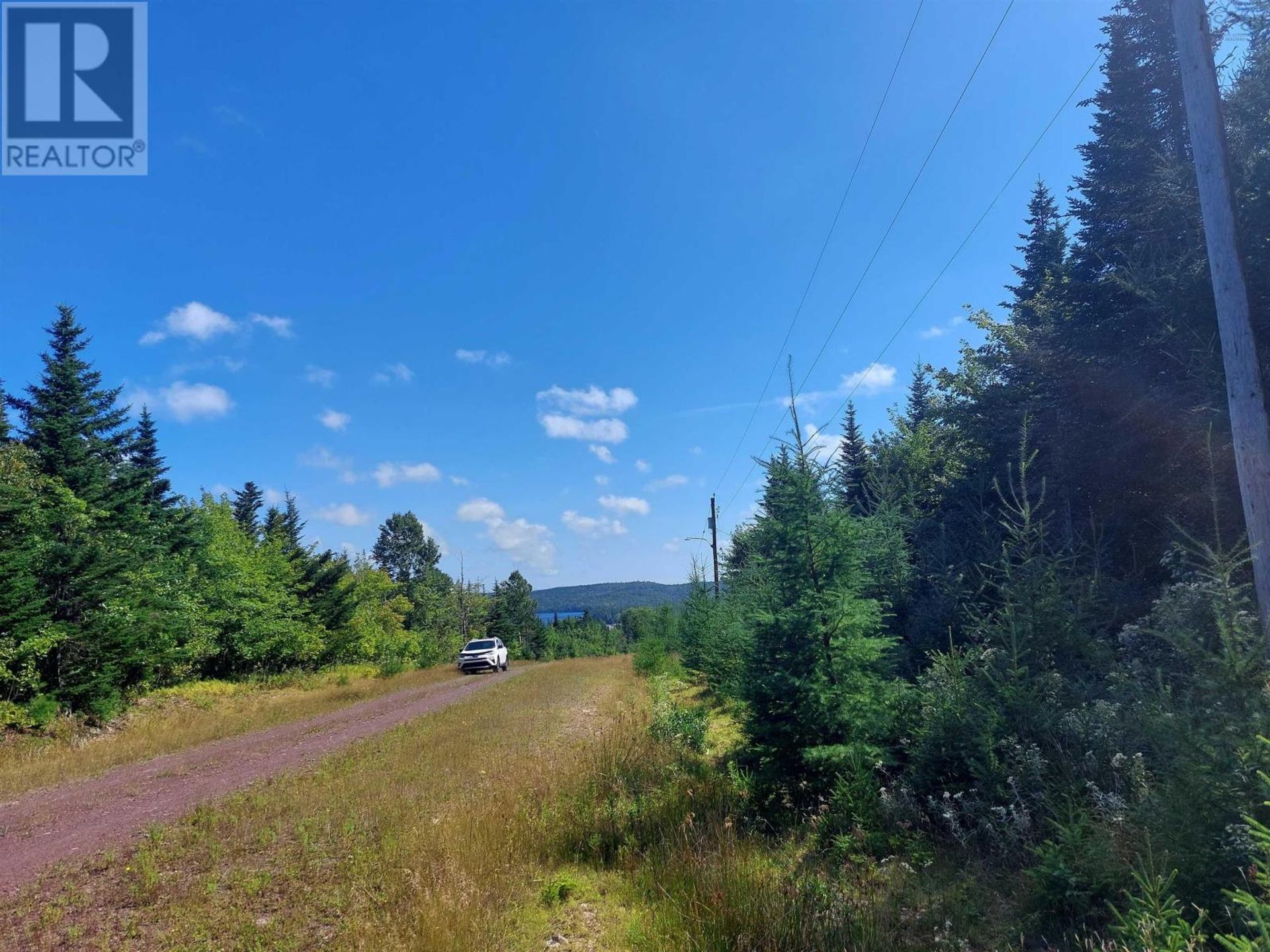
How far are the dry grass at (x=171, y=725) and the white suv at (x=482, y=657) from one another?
3591 millimetres

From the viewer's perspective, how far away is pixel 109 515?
71.9 ft

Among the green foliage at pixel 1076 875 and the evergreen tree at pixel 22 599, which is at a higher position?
the evergreen tree at pixel 22 599

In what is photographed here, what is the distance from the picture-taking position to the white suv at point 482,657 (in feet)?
103

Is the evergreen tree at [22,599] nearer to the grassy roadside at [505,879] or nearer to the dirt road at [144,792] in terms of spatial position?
the dirt road at [144,792]

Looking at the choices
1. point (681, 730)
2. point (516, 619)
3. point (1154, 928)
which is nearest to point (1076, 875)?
point (1154, 928)

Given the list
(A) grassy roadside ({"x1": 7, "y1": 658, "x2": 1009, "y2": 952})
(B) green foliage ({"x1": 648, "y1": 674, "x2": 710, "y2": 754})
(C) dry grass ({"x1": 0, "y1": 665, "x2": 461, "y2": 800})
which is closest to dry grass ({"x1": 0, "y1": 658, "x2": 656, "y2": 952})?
(A) grassy roadside ({"x1": 7, "y1": 658, "x2": 1009, "y2": 952})

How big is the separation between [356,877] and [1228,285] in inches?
379

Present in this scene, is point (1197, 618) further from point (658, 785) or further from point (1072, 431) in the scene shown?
point (1072, 431)

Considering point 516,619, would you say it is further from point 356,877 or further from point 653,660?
point 356,877

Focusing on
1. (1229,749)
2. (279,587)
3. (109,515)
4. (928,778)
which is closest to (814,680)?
(928,778)

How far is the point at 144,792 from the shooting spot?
9062mm

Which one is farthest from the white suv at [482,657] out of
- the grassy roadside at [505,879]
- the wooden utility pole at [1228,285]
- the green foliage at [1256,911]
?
the green foliage at [1256,911]

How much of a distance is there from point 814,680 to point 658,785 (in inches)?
103

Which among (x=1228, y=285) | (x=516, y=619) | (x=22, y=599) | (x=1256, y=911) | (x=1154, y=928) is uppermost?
(x=1228, y=285)
